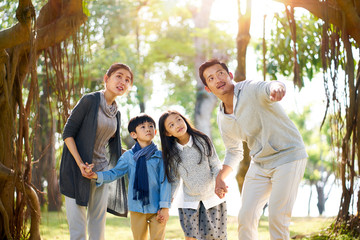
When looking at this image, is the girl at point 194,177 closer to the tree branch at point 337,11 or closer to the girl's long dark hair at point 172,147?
the girl's long dark hair at point 172,147

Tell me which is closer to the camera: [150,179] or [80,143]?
[80,143]

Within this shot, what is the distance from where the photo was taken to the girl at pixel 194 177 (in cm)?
301

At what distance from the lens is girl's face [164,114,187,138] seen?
3.06 m

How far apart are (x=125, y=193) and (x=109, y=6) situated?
8417 mm

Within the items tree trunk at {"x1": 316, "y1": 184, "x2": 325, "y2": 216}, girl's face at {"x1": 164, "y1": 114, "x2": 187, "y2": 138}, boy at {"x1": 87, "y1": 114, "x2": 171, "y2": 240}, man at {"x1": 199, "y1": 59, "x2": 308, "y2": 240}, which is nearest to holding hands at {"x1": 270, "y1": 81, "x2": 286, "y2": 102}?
man at {"x1": 199, "y1": 59, "x2": 308, "y2": 240}

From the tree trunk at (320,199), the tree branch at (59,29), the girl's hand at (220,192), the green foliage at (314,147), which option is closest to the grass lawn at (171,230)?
the tree branch at (59,29)

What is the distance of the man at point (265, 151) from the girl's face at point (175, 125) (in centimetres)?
36

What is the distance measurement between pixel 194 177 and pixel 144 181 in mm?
328

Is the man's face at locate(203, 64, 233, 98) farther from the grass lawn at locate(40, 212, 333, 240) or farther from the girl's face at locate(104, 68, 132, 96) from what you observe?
the grass lawn at locate(40, 212, 333, 240)

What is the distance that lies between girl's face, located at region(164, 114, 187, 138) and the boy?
12cm

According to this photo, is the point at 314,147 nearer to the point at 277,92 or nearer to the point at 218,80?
the point at 218,80

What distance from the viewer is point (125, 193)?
3.23 metres

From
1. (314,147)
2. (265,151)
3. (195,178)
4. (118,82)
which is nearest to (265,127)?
(265,151)

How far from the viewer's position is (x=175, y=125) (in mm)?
3059
